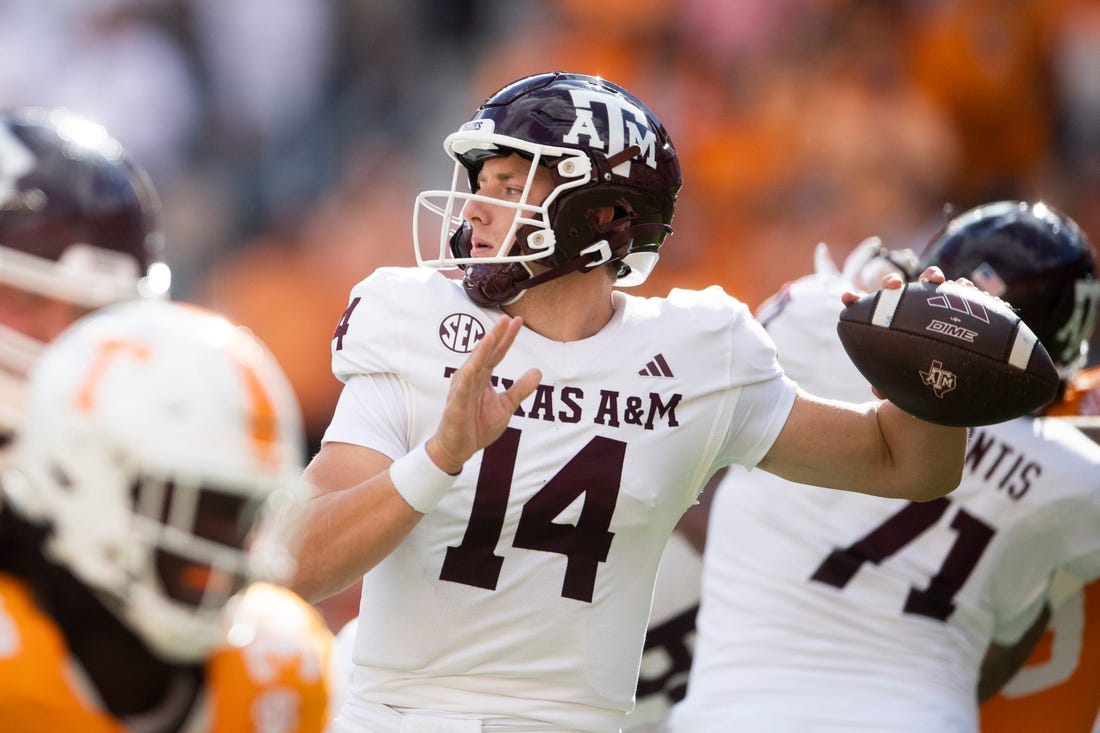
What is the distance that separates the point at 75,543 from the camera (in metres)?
1.91

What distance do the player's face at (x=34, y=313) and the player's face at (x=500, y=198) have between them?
91 cm

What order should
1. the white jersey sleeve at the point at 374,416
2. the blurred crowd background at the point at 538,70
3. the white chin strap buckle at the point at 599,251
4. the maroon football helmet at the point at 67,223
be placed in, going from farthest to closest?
the blurred crowd background at the point at 538,70 → the white chin strap buckle at the point at 599,251 → the white jersey sleeve at the point at 374,416 → the maroon football helmet at the point at 67,223

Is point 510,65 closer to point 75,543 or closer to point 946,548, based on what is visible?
point 946,548

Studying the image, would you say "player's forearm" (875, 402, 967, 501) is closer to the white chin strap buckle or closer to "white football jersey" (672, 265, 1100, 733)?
"white football jersey" (672, 265, 1100, 733)

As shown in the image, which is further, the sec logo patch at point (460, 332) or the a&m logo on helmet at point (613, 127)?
the a&m logo on helmet at point (613, 127)

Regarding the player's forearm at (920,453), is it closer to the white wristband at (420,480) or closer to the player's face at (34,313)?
the white wristband at (420,480)

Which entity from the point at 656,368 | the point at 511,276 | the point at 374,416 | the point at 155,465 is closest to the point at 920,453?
the point at 656,368

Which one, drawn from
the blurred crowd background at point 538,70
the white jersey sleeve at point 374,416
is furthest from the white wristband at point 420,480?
the blurred crowd background at point 538,70

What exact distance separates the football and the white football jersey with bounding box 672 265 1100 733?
77 cm

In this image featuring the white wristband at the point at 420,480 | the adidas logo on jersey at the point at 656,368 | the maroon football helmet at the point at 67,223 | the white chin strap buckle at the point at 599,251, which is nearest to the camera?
the maroon football helmet at the point at 67,223

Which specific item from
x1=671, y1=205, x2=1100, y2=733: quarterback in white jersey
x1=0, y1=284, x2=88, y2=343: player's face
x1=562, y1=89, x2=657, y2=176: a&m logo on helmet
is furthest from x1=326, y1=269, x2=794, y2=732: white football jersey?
x1=671, y1=205, x2=1100, y2=733: quarterback in white jersey

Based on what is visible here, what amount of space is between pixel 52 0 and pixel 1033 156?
5.61 metres

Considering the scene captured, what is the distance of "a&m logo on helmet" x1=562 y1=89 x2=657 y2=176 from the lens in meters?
3.09

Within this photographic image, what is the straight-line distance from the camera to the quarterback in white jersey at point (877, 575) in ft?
11.8
